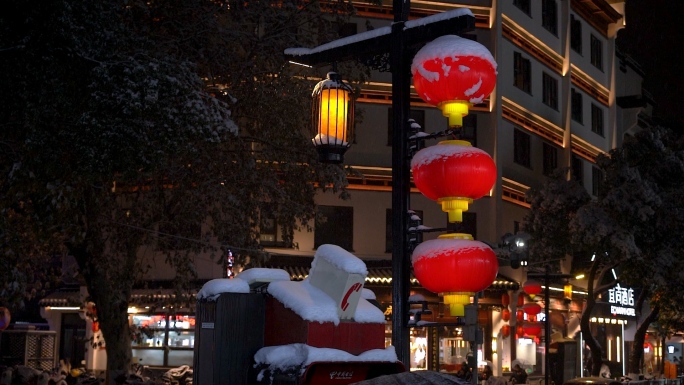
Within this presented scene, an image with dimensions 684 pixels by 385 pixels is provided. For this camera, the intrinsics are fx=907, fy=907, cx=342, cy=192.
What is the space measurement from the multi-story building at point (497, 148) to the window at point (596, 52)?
0.35m

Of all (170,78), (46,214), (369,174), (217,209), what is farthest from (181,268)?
(369,174)

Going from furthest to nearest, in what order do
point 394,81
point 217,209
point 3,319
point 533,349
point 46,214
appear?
1. point 533,349
2. point 3,319
3. point 217,209
4. point 46,214
5. point 394,81

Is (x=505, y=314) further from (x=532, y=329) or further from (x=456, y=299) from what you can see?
(x=456, y=299)

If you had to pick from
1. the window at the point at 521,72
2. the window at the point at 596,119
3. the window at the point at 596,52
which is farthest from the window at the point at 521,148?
the window at the point at 596,52

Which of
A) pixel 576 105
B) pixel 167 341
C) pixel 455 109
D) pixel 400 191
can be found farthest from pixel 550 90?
pixel 400 191

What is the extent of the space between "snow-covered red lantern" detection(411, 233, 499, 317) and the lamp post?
615mm

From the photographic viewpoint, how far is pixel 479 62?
9.12 metres

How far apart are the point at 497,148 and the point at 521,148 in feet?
9.49

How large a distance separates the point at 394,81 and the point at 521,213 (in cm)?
2814

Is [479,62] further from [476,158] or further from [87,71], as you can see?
[87,71]

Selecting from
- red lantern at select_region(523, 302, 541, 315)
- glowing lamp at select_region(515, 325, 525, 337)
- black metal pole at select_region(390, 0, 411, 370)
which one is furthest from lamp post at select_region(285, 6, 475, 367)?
→ glowing lamp at select_region(515, 325, 525, 337)

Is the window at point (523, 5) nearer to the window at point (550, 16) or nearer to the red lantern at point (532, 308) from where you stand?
the window at point (550, 16)

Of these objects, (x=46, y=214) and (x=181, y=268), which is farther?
(x=181, y=268)

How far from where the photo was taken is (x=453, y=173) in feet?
29.5
